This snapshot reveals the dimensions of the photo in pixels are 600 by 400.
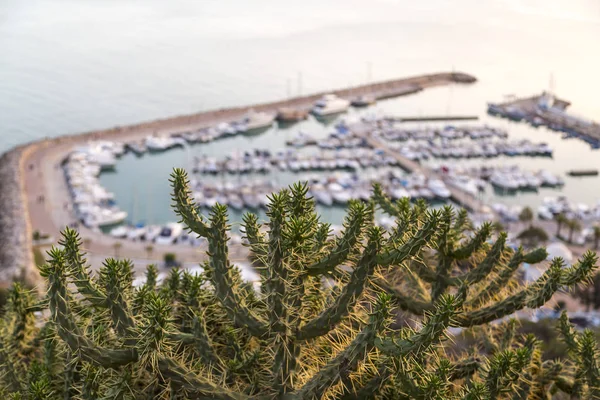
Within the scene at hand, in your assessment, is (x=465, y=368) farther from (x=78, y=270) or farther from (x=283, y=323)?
(x=78, y=270)

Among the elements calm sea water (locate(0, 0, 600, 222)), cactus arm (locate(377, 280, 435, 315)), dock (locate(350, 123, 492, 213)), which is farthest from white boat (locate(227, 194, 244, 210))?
cactus arm (locate(377, 280, 435, 315))

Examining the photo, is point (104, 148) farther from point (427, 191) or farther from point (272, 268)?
point (272, 268)

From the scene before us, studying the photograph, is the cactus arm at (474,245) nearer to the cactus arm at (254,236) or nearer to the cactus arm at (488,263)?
the cactus arm at (488,263)

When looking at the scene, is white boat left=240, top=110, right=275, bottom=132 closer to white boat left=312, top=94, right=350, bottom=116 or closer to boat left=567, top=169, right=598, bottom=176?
white boat left=312, top=94, right=350, bottom=116

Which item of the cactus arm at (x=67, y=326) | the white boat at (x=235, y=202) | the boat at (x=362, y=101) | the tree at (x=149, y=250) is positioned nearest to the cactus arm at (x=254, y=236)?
the cactus arm at (x=67, y=326)

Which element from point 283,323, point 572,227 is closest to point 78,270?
point 283,323

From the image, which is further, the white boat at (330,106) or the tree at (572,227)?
the white boat at (330,106)
